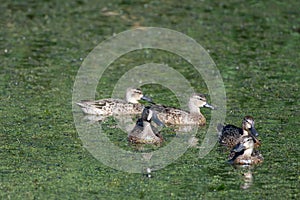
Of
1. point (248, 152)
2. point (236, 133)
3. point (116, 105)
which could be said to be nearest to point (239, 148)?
point (248, 152)

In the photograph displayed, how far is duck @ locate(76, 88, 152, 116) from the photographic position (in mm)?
8945

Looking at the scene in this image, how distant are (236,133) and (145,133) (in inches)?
37.0

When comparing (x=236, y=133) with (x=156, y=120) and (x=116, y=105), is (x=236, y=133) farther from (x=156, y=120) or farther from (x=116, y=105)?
(x=116, y=105)

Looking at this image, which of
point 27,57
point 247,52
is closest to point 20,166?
point 27,57

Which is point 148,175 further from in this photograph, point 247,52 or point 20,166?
point 247,52

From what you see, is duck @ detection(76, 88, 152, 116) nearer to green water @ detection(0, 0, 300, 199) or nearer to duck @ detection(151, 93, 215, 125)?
green water @ detection(0, 0, 300, 199)

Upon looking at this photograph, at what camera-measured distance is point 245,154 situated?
7043mm

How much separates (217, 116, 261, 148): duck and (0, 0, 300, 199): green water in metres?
0.17

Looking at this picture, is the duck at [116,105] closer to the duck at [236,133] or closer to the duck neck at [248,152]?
the duck at [236,133]

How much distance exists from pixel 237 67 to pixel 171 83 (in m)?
1.13

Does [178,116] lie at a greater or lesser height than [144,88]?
greater

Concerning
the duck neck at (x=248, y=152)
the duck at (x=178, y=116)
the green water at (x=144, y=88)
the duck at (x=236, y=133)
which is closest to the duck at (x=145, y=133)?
the green water at (x=144, y=88)

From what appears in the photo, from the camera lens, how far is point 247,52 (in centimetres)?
1165

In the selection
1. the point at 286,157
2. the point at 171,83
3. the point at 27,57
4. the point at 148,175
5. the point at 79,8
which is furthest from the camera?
the point at 79,8
